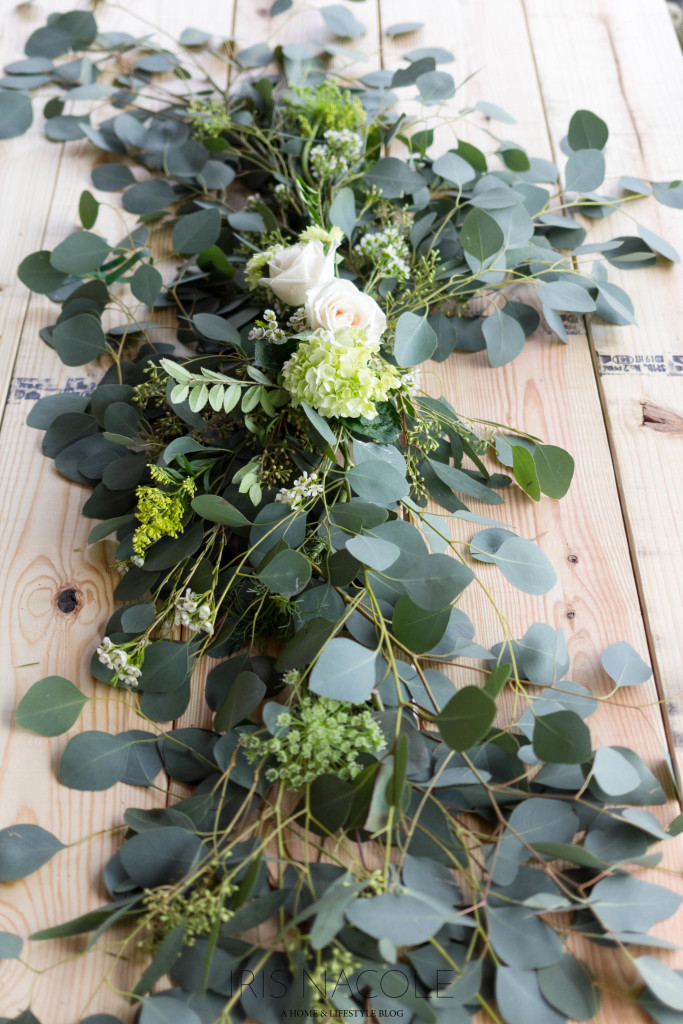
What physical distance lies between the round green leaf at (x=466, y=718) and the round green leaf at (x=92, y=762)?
32 cm

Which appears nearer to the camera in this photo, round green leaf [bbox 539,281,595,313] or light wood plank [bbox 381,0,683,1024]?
light wood plank [bbox 381,0,683,1024]

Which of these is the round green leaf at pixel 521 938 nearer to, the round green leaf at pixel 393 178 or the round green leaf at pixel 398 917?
the round green leaf at pixel 398 917

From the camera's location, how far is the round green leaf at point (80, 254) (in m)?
1.12

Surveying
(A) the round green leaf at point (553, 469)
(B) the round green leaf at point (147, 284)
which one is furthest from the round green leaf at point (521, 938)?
(B) the round green leaf at point (147, 284)

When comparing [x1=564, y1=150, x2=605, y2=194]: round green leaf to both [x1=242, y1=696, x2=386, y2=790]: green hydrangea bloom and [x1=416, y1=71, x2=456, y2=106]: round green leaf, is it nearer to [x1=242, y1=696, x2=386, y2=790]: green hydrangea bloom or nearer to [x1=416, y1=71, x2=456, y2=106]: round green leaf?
[x1=416, y1=71, x2=456, y2=106]: round green leaf

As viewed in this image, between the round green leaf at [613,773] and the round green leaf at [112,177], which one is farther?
the round green leaf at [112,177]

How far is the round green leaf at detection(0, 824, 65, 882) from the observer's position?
73 cm

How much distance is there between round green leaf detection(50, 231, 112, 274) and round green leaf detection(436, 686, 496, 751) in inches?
31.7

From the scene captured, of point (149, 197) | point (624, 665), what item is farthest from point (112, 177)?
point (624, 665)

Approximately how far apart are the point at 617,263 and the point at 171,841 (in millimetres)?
999

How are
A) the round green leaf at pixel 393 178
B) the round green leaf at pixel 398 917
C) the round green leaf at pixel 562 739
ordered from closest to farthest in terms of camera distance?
the round green leaf at pixel 398 917, the round green leaf at pixel 562 739, the round green leaf at pixel 393 178

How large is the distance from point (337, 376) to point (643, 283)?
2.04ft

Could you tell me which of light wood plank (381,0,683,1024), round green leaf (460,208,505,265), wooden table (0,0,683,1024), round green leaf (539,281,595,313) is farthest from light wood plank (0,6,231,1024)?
round green leaf (539,281,595,313)

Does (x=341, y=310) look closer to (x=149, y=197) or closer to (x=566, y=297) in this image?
(x=566, y=297)
